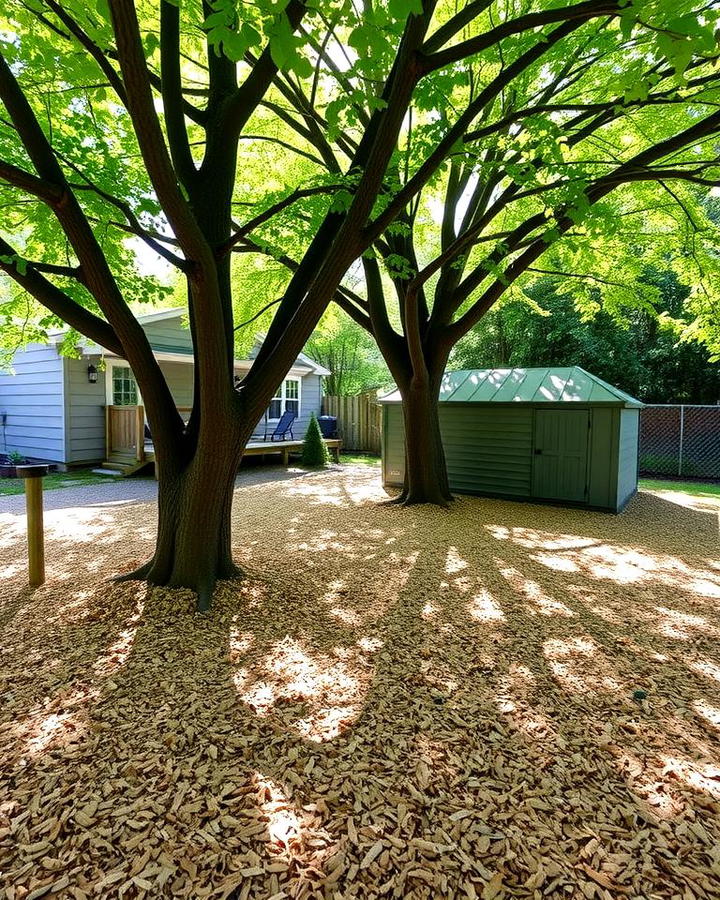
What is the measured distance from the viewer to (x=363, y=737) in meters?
2.22

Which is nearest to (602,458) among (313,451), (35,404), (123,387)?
(313,451)

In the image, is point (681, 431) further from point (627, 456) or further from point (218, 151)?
point (218, 151)

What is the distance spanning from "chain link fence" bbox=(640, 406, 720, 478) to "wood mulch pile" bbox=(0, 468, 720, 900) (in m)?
9.52

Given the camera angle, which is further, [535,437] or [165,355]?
[165,355]

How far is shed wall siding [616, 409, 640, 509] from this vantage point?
25.5 ft

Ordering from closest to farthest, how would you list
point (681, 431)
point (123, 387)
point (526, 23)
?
point (526, 23), point (681, 431), point (123, 387)

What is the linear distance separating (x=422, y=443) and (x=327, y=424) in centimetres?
1013

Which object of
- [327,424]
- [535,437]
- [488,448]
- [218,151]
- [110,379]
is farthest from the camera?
[327,424]

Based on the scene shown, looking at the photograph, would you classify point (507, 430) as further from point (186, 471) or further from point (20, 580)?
point (20, 580)

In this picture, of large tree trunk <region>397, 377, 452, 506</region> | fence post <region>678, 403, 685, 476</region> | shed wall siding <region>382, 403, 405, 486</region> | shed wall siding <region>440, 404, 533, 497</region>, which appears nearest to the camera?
large tree trunk <region>397, 377, 452, 506</region>

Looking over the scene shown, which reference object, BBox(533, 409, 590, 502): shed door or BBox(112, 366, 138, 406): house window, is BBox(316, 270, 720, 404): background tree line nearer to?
BBox(112, 366, 138, 406): house window

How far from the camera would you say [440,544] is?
5609 millimetres

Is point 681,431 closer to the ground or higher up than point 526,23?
closer to the ground

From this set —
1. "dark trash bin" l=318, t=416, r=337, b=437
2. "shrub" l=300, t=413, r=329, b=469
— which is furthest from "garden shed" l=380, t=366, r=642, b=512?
"dark trash bin" l=318, t=416, r=337, b=437
